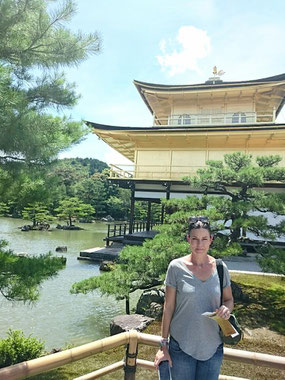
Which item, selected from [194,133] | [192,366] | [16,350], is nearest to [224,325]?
[192,366]

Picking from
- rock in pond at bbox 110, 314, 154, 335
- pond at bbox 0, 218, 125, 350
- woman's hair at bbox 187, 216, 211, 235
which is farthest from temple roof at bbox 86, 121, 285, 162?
woman's hair at bbox 187, 216, 211, 235

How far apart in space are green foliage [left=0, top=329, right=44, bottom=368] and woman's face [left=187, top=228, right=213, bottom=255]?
9.95ft

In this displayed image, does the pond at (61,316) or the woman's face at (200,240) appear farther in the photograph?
the pond at (61,316)

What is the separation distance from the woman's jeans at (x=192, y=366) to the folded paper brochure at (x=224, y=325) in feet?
0.45

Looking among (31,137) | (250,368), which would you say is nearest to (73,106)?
(31,137)

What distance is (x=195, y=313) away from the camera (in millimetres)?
1449

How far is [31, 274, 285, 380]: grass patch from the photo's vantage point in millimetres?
3129

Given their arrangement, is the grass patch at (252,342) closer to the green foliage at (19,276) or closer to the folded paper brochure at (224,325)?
the green foliage at (19,276)

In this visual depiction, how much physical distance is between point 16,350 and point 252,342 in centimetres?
296

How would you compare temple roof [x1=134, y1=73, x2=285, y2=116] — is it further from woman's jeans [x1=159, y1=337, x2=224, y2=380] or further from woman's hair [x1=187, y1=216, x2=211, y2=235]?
woman's jeans [x1=159, y1=337, x2=224, y2=380]

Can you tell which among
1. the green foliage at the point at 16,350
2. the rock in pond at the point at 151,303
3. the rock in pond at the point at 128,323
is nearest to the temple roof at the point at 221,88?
the rock in pond at the point at 151,303

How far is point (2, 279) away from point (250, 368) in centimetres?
281

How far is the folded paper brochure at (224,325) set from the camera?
1.39 m

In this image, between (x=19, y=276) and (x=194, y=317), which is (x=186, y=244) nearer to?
(x=19, y=276)
